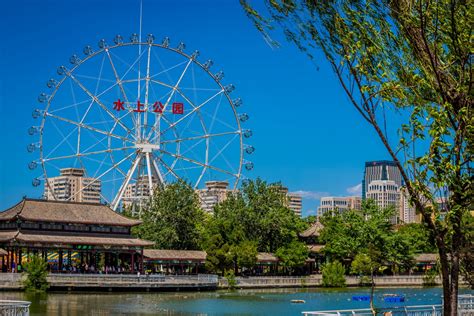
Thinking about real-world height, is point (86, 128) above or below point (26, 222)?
above

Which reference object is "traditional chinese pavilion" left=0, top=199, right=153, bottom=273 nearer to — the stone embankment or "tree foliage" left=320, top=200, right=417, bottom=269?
the stone embankment

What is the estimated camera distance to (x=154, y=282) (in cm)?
7294

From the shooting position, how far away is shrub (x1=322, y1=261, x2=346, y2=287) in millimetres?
85875

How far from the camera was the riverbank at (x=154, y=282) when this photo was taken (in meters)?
67.8

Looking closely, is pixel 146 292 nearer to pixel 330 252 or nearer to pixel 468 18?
pixel 330 252

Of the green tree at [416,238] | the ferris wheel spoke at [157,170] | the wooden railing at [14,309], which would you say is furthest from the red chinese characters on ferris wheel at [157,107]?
the wooden railing at [14,309]

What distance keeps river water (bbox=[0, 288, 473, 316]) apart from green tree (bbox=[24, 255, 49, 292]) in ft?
3.59

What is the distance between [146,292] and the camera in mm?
71875

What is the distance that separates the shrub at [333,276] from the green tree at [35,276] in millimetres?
31292

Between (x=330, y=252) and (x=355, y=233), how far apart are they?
3.51 m

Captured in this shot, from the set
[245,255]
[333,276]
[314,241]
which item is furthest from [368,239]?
[245,255]

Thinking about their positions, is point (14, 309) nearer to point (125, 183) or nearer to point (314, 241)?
point (125, 183)

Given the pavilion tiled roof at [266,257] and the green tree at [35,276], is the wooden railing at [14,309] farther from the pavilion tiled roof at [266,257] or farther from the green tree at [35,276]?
the pavilion tiled roof at [266,257]

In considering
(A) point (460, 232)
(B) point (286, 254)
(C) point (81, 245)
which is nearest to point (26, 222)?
(C) point (81, 245)
